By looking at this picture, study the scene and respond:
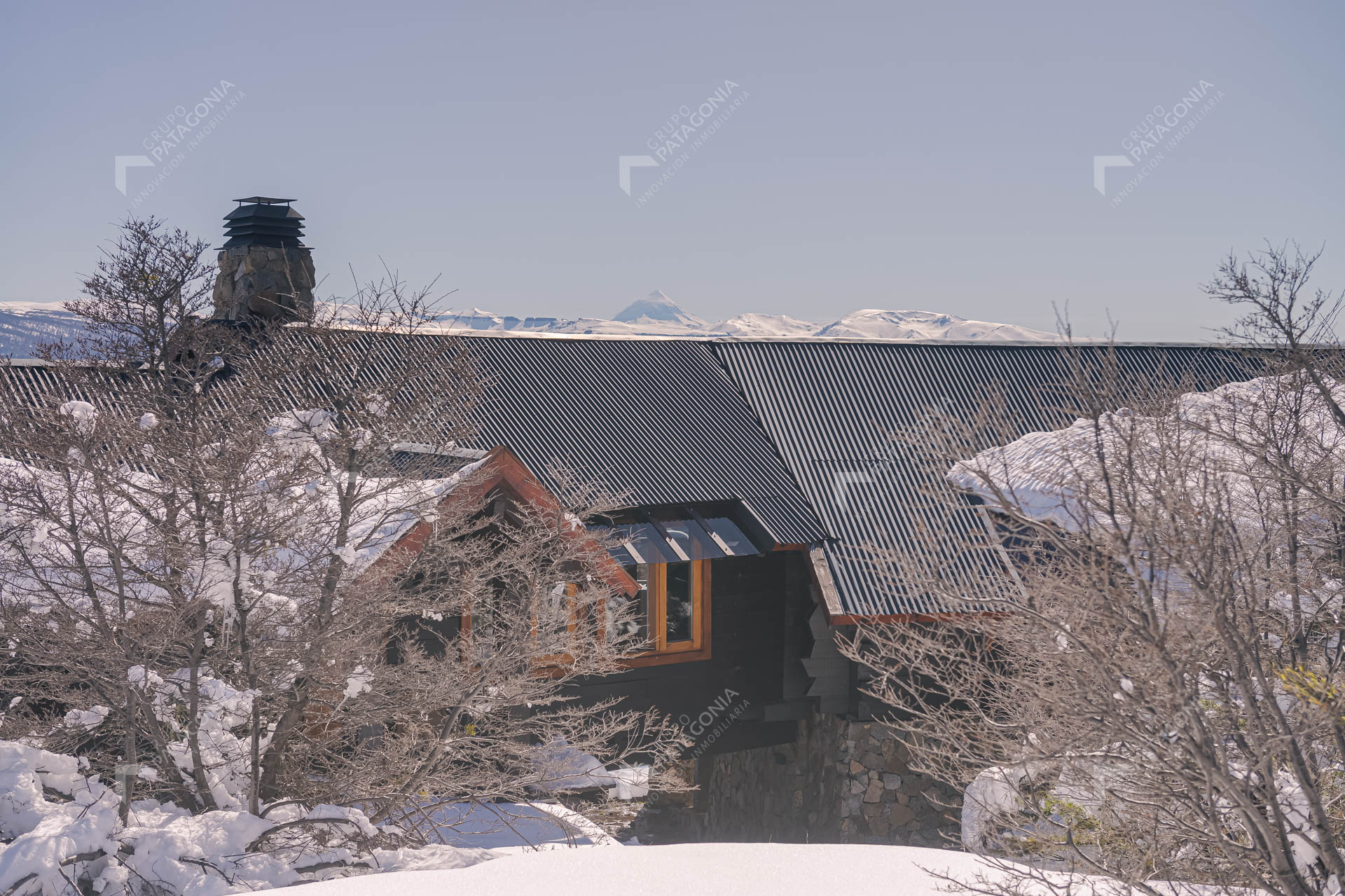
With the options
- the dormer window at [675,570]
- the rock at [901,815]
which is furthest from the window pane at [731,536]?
the rock at [901,815]

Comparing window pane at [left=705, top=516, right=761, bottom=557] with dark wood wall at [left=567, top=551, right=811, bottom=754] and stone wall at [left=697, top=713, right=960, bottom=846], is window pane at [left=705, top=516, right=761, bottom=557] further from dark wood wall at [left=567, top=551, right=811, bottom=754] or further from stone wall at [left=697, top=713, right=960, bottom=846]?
stone wall at [left=697, top=713, right=960, bottom=846]

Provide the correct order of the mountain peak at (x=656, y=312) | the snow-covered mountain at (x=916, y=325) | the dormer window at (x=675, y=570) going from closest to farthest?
the dormer window at (x=675, y=570) < the snow-covered mountain at (x=916, y=325) < the mountain peak at (x=656, y=312)

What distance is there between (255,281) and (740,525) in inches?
339

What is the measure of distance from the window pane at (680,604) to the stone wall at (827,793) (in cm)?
237

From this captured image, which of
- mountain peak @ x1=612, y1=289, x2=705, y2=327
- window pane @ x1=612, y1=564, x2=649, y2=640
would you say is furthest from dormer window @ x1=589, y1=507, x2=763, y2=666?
mountain peak @ x1=612, y1=289, x2=705, y2=327

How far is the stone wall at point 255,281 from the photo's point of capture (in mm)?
17406

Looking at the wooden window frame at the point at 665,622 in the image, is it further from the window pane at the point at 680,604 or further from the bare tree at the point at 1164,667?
the bare tree at the point at 1164,667

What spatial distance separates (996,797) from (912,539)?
19.4 feet

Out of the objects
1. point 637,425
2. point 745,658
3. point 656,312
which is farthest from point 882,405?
point 656,312

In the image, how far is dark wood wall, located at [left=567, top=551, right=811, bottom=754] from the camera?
1486cm

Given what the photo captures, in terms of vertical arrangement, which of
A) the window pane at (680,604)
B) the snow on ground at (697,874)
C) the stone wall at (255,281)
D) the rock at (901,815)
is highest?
the stone wall at (255,281)

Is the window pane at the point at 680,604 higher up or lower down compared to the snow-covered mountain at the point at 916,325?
lower down

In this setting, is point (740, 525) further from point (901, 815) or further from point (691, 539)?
point (901, 815)

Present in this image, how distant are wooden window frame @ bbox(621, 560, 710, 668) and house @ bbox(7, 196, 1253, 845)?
22 mm
